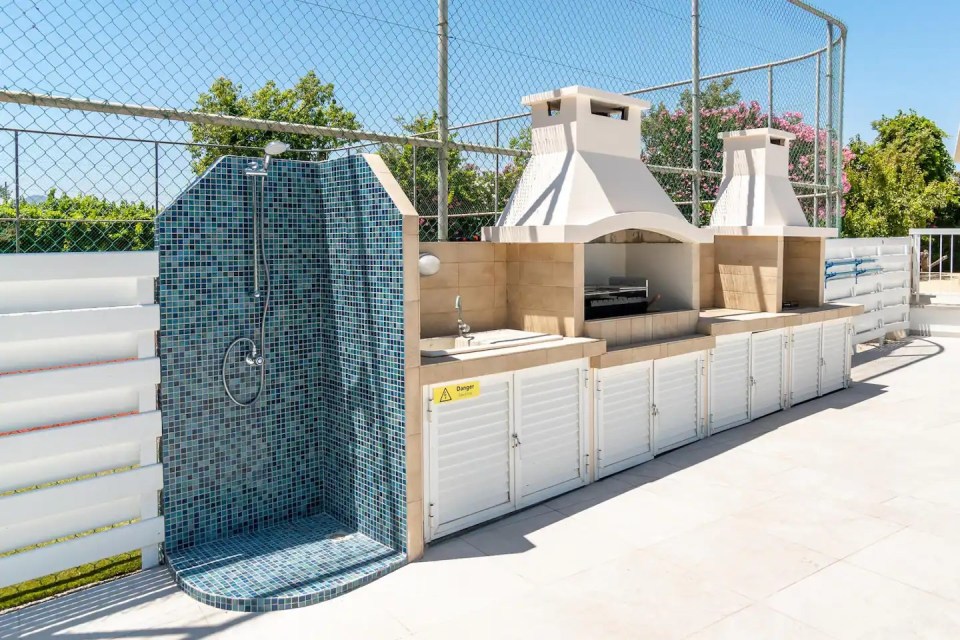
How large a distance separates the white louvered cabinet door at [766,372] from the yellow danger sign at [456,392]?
4059 millimetres

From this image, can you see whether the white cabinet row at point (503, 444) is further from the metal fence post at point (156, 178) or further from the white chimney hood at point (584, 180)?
the metal fence post at point (156, 178)

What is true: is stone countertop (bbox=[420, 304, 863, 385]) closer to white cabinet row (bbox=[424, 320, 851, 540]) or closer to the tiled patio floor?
A: white cabinet row (bbox=[424, 320, 851, 540])

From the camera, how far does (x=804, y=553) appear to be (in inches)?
171

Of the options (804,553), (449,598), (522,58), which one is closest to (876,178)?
(522,58)

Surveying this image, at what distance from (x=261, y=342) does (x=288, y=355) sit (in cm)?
25

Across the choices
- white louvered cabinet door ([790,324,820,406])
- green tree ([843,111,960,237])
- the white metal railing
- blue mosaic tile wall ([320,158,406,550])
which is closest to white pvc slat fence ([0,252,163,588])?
blue mosaic tile wall ([320,158,406,550])

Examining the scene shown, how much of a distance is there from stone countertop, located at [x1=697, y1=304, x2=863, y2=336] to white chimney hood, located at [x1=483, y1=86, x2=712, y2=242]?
3.10 ft

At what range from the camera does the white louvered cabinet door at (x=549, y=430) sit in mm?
5090

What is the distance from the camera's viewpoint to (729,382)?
728 cm

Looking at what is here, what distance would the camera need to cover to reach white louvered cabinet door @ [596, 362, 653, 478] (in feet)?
18.9

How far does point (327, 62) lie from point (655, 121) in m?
5.78

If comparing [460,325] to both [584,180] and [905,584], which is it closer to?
[584,180]

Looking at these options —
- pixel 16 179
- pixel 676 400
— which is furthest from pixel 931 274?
pixel 16 179

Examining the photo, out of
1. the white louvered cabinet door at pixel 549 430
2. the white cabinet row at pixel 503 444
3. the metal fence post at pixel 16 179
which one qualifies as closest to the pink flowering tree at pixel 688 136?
the white louvered cabinet door at pixel 549 430
